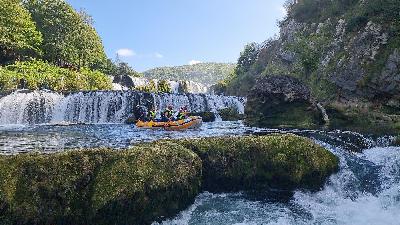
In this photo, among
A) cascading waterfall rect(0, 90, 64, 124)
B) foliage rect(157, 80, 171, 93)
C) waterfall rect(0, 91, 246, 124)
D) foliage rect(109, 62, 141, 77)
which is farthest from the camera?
foliage rect(109, 62, 141, 77)

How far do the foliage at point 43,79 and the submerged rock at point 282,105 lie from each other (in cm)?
2555

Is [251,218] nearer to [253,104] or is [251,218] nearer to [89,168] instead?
[89,168]

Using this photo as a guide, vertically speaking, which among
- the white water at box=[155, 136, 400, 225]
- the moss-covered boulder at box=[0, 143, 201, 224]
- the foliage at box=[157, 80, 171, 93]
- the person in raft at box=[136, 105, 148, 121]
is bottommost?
the white water at box=[155, 136, 400, 225]

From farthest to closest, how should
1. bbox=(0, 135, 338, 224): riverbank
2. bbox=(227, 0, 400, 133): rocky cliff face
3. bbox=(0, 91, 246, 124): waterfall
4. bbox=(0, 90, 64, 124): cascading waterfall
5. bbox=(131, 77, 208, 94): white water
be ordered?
bbox=(131, 77, 208, 94): white water → bbox=(0, 91, 246, 124): waterfall → bbox=(0, 90, 64, 124): cascading waterfall → bbox=(227, 0, 400, 133): rocky cliff face → bbox=(0, 135, 338, 224): riverbank

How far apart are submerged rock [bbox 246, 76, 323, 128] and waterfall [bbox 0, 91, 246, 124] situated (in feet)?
38.1

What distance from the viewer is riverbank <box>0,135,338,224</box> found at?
27.0 ft

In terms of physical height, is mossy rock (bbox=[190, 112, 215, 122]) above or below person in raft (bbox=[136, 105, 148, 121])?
below

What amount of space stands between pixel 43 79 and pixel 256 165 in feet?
127

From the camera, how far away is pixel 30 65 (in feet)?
160

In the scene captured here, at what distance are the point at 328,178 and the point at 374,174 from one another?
1.99m

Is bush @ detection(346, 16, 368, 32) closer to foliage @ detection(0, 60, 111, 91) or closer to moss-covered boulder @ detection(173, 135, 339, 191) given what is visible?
moss-covered boulder @ detection(173, 135, 339, 191)

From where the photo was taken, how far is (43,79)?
44.5 meters

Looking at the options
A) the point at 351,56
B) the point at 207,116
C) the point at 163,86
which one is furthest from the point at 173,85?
the point at 351,56

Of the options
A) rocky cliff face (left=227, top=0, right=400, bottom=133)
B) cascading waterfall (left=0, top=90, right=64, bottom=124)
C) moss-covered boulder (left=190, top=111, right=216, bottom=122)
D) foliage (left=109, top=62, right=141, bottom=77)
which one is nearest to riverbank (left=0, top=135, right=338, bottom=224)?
rocky cliff face (left=227, top=0, right=400, bottom=133)
